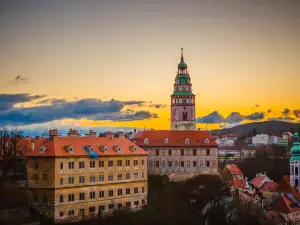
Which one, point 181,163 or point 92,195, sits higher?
point 181,163

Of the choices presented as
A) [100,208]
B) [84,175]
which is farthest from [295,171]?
[84,175]

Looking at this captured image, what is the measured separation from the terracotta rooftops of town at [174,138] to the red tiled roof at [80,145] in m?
11.1

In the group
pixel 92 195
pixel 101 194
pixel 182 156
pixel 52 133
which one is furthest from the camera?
pixel 182 156

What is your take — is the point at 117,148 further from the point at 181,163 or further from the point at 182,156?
the point at 182,156

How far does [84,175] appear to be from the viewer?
217 ft

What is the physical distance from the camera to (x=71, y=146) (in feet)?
213

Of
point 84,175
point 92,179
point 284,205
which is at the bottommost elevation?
point 284,205

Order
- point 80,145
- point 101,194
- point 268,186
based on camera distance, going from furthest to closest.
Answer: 1. point 268,186
2. point 101,194
3. point 80,145

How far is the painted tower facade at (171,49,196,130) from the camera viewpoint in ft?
330

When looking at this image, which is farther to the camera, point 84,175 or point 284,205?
point 284,205

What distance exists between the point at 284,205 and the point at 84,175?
33.0 meters

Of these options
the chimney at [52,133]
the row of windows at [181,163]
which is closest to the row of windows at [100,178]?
the chimney at [52,133]

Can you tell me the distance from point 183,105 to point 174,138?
53.4 feet

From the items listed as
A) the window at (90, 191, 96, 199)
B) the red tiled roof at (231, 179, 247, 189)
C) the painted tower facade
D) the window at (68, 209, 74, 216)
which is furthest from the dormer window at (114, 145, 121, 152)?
the painted tower facade
